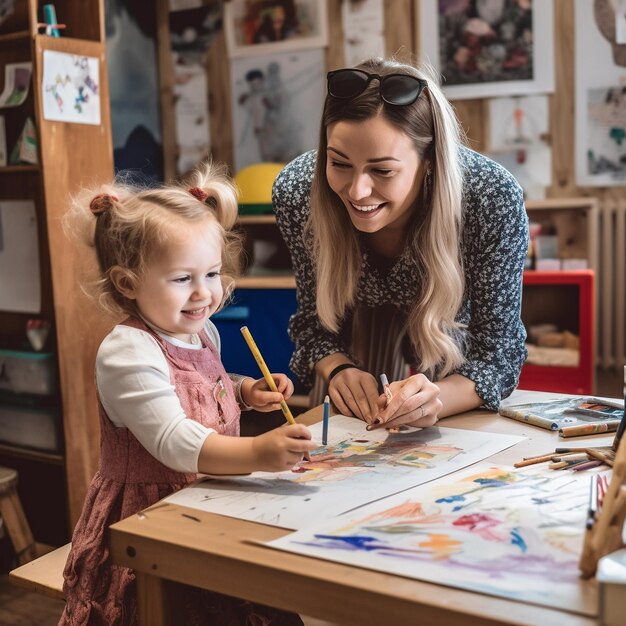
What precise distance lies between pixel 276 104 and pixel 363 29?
0.53m

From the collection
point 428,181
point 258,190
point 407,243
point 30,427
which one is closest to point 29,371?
point 30,427

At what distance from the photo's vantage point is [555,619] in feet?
2.16

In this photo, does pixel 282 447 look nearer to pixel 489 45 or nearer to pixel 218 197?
pixel 218 197

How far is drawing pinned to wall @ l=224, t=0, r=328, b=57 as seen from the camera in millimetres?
3865

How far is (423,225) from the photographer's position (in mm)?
1484

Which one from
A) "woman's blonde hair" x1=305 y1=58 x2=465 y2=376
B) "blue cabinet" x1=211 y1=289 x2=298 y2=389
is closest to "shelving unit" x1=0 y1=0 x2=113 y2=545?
"blue cabinet" x1=211 y1=289 x2=298 y2=389

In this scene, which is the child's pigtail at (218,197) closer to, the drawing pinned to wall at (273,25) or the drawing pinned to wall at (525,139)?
the drawing pinned to wall at (525,139)

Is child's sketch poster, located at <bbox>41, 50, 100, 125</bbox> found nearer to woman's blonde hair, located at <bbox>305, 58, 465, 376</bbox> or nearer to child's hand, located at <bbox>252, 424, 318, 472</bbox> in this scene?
woman's blonde hair, located at <bbox>305, 58, 465, 376</bbox>

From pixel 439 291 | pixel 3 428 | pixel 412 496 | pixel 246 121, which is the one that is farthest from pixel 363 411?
pixel 246 121

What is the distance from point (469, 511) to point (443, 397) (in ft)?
1.46

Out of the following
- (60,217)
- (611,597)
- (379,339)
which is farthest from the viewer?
(60,217)

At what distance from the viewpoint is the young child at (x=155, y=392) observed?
104cm

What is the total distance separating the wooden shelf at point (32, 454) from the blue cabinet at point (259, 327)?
778 millimetres

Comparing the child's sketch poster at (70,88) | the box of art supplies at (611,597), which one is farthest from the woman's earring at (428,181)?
the child's sketch poster at (70,88)
